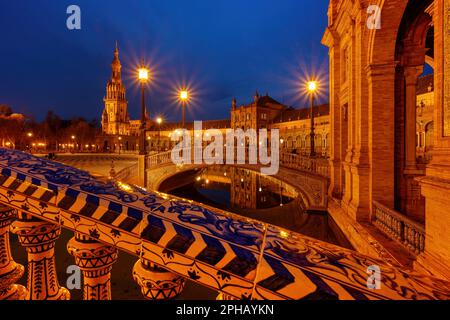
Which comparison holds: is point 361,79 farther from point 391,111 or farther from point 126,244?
point 126,244

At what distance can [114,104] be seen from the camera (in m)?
98.5

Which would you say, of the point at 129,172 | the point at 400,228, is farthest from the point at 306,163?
the point at 129,172

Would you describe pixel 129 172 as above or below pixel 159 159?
below

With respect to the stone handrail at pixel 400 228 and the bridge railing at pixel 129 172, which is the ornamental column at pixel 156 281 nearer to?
the stone handrail at pixel 400 228

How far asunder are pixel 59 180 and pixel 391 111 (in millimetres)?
10023

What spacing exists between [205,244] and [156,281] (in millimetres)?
331

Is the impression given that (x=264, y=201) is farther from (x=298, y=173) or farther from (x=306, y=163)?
(x=298, y=173)

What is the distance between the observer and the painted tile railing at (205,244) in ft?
3.12

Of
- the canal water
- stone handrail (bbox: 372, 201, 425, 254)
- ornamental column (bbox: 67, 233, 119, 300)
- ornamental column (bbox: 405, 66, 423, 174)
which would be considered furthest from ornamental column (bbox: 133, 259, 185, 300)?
ornamental column (bbox: 405, 66, 423, 174)

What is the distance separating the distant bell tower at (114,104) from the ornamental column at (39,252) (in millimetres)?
104159

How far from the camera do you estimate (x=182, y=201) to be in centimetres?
148

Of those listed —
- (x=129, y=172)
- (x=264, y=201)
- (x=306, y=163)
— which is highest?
(x=306, y=163)

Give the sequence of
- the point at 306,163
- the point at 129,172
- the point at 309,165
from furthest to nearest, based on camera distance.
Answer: the point at 129,172
the point at 306,163
the point at 309,165
